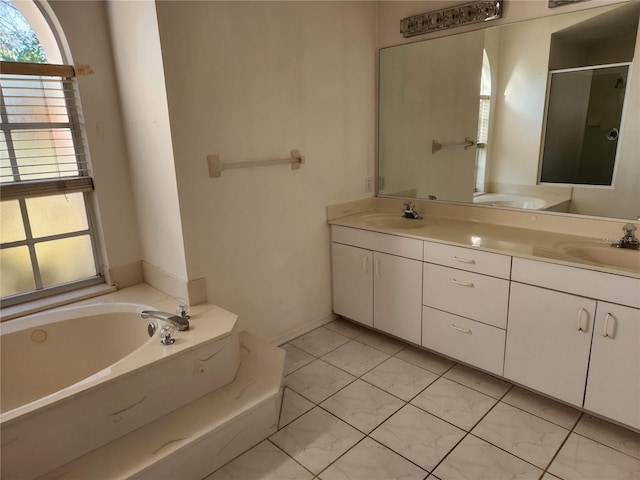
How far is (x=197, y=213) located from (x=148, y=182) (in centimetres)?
35

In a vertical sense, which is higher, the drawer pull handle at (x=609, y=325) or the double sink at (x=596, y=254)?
the double sink at (x=596, y=254)

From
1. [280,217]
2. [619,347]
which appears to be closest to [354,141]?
[280,217]

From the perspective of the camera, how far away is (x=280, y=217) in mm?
2371

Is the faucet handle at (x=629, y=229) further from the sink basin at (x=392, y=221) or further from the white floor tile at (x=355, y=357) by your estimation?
the white floor tile at (x=355, y=357)

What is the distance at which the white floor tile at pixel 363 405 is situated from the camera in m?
1.88

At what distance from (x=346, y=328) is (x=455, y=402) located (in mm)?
948

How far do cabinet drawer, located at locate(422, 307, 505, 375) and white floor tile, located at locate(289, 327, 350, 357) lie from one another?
0.57 meters

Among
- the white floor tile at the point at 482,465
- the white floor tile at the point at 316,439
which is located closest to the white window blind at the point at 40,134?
the white floor tile at the point at 316,439

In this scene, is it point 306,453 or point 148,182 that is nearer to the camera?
point 306,453

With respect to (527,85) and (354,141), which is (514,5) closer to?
(527,85)

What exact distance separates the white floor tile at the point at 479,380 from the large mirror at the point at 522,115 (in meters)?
0.96

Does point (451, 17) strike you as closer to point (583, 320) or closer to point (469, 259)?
point (469, 259)

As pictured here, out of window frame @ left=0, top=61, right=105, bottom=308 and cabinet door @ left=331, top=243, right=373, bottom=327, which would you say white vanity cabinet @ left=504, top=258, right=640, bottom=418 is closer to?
cabinet door @ left=331, top=243, right=373, bottom=327

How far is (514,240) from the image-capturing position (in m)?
2.05
